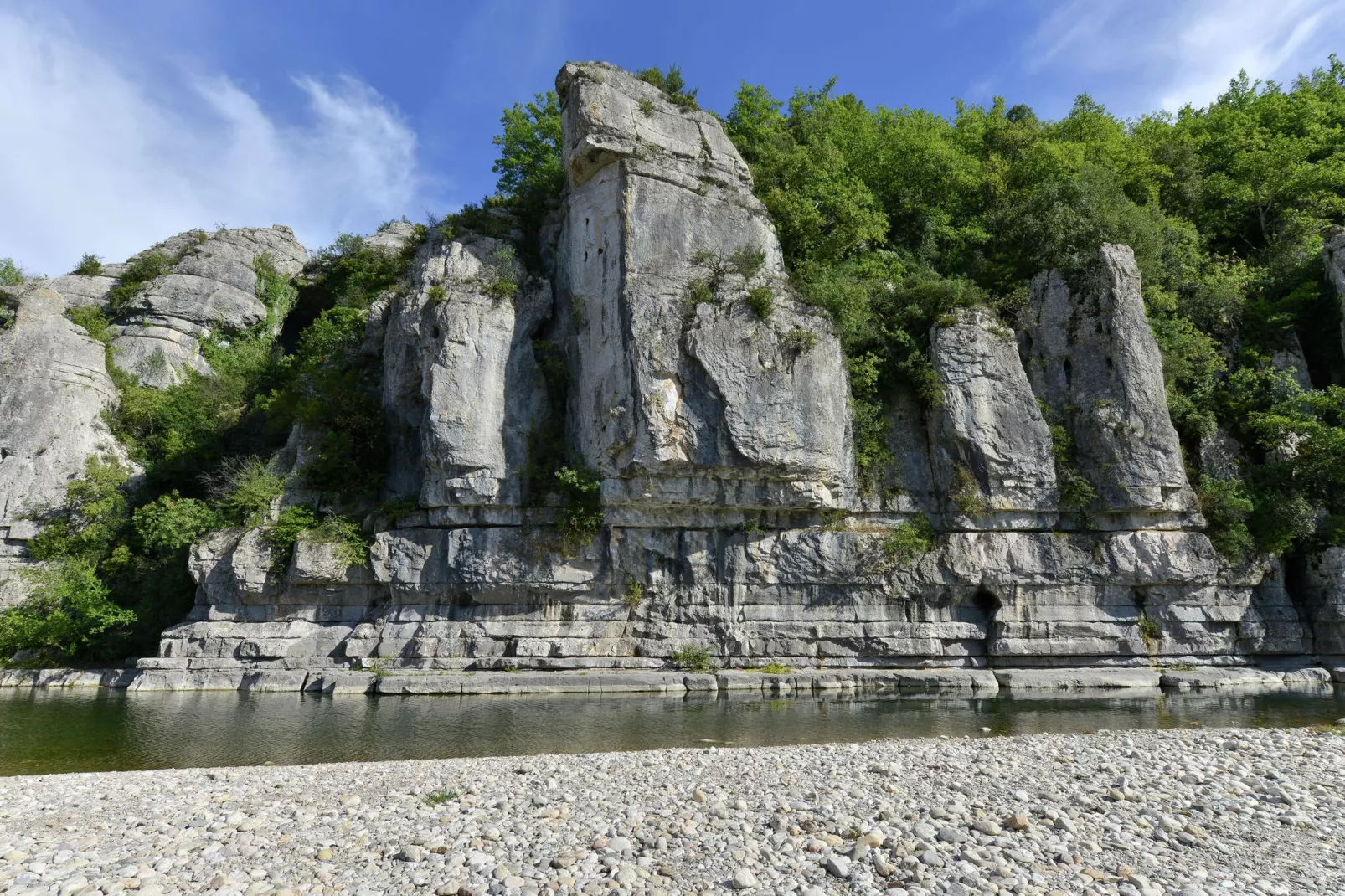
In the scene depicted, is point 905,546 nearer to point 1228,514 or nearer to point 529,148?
point 1228,514

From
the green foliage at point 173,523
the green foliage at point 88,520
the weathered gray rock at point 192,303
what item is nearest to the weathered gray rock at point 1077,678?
the green foliage at point 173,523

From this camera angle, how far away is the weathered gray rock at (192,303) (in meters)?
31.5

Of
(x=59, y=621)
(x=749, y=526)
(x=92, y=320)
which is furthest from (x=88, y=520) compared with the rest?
(x=749, y=526)

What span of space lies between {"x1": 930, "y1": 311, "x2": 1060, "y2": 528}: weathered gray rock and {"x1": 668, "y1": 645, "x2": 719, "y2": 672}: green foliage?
7904mm

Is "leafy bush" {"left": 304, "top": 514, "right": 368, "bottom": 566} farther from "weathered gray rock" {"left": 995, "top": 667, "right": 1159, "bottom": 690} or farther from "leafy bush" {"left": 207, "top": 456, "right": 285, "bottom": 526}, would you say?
"weathered gray rock" {"left": 995, "top": 667, "right": 1159, "bottom": 690}

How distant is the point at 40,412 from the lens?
26.0 meters

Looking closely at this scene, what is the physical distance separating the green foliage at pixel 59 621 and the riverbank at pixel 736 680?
397 centimetres

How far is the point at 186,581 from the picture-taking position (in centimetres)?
2231

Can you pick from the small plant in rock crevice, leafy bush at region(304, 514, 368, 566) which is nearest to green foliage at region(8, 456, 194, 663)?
leafy bush at region(304, 514, 368, 566)

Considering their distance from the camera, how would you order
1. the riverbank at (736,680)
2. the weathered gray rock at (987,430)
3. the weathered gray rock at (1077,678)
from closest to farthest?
the riverbank at (736,680), the weathered gray rock at (1077,678), the weathered gray rock at (987,430)

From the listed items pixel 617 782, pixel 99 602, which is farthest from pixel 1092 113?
pixel 99 602

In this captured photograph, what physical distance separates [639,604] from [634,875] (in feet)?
47.3

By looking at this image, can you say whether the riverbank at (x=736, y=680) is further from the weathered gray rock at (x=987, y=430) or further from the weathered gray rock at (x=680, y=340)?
the weathered gray rock at (x=680, y=340)

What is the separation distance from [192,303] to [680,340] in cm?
2604
